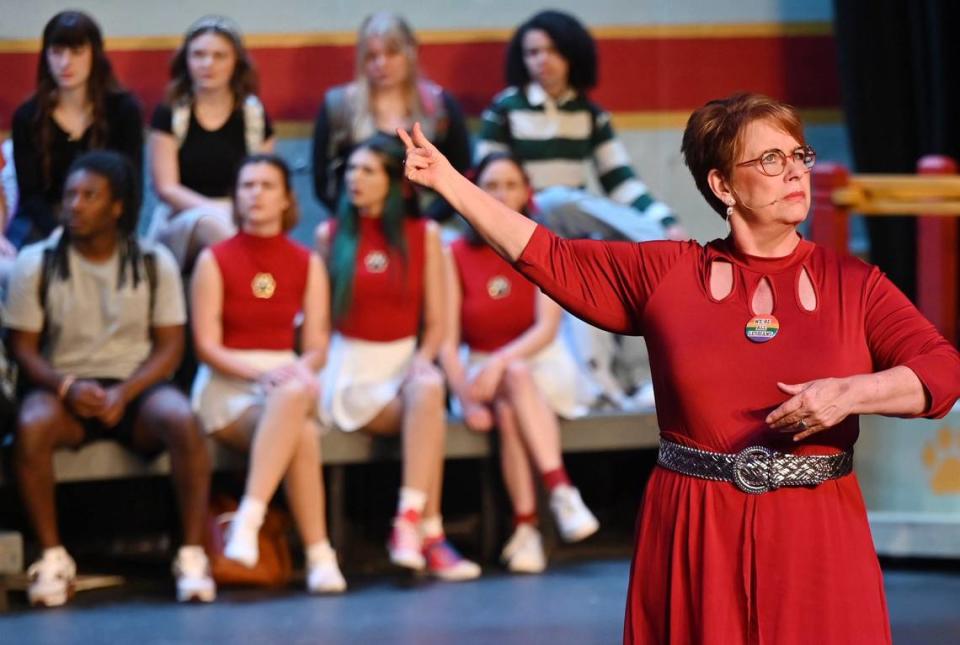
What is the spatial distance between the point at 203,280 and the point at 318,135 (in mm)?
Result: 817

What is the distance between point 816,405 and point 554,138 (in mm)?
3728

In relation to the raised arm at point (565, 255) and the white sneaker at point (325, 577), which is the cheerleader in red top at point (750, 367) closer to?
the raised arm at point (565, 255)

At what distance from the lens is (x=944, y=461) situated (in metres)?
5.27

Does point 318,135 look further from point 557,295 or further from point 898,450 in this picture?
point 557,295

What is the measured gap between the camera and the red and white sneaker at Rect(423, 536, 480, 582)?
5.16m

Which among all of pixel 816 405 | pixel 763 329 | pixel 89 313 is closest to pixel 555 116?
pixel 89 313

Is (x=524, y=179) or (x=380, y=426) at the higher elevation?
(x=524, y=179)

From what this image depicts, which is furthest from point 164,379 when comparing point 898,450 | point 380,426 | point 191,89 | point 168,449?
point 898,450

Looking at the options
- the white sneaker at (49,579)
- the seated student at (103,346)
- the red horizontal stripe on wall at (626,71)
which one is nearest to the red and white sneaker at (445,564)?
the seated student at (103,346)

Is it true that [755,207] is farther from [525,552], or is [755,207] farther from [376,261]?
[376,261]

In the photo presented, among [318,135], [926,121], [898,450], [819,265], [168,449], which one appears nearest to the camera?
[819,265]

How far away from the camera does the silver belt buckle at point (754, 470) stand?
8.52 feet

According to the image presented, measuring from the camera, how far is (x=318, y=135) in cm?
576

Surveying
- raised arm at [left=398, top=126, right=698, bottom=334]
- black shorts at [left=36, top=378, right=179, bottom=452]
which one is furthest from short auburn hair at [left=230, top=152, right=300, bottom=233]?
raised arm at [left=398, top=126, right=698, bottom=334]
